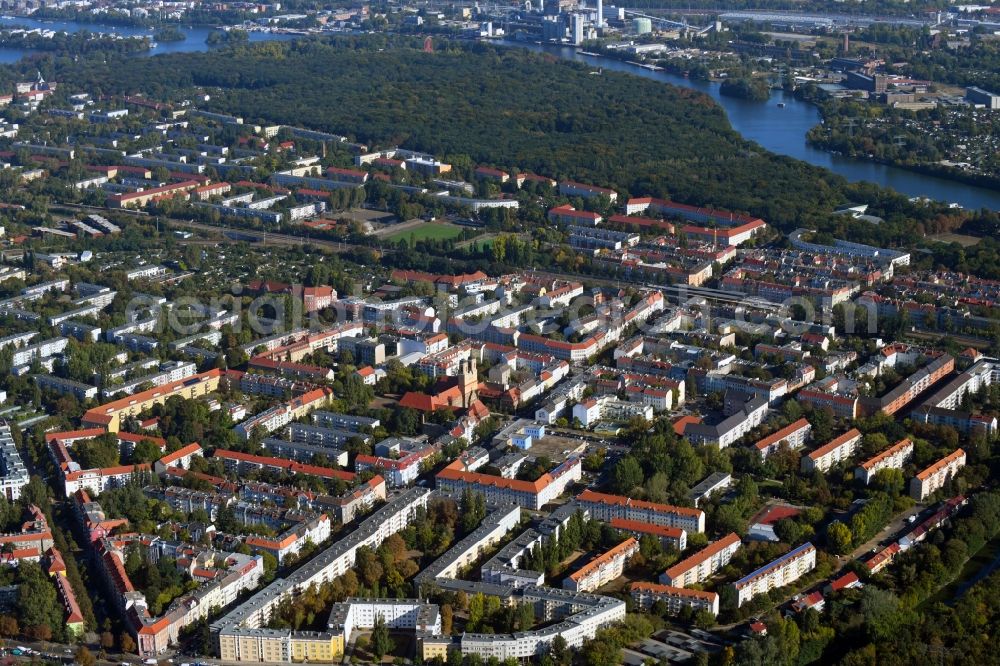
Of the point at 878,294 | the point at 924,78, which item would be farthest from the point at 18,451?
the point at 924,78

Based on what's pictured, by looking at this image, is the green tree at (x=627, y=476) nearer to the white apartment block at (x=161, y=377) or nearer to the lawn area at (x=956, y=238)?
the white apartment block at (x=161, y=377)

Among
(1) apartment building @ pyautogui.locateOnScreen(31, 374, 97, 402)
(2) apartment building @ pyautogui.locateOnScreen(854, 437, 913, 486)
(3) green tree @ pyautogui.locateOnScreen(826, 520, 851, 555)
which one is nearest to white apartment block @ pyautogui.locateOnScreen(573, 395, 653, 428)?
(2) apartment building @ pyautogui.locateOnScreen(854, 437, 913, 486)

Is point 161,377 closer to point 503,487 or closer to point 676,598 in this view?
point 503,487

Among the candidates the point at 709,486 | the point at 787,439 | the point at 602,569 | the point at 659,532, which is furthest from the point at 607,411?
the point at 602,569

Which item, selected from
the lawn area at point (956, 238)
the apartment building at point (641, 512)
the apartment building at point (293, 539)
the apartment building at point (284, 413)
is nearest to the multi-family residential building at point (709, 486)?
the apartment building at point (641, 512)

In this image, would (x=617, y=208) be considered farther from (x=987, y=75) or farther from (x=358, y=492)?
(x=987, y=75)

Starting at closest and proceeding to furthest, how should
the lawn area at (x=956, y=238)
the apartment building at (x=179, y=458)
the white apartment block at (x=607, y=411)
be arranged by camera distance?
the apartment building at (x=179, y=458), the white apartment block at (x=607, y=411), the lawn area at (x=956, y=238)

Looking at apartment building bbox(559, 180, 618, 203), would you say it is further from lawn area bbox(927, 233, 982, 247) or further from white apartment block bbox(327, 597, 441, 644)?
white apartment block bbox(327, 597, 441, 644)
